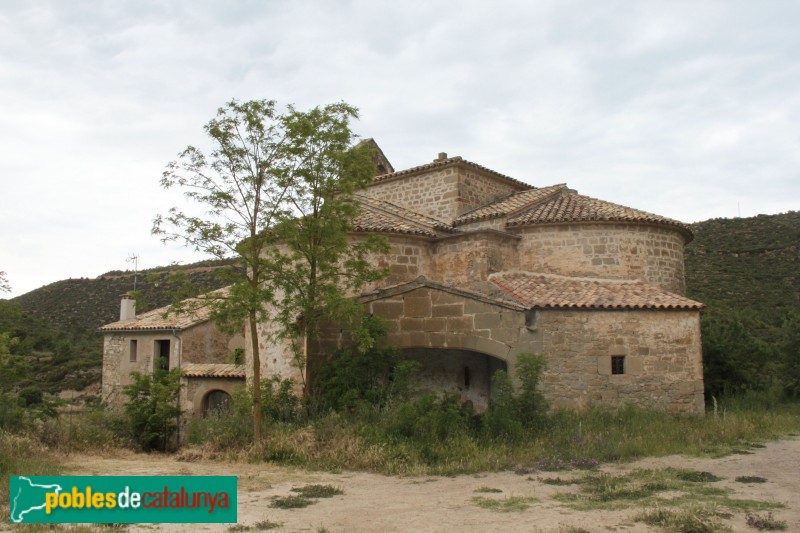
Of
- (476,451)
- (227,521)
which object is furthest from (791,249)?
(227,521)

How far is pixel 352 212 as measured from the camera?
10469mm

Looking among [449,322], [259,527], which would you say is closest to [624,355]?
[449,322]

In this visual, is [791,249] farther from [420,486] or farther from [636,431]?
[420,486]

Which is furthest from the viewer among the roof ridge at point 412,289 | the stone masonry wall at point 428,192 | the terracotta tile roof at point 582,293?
the stone masonry wall at point 428,192

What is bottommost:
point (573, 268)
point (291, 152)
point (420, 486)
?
point (420, 486)

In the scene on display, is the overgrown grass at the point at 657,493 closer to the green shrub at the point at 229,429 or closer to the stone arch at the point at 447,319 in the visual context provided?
the stone arch at the point at 447,319

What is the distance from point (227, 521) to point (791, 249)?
117 ft

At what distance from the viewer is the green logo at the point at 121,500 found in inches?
242

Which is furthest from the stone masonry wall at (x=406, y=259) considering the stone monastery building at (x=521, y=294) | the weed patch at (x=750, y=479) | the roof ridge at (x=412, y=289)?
the weed patch at (x=750, y=479)

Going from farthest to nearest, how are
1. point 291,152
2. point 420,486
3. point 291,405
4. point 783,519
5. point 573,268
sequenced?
point 573,268, point 291,405, point 291,152, point 420,486, point 783,519

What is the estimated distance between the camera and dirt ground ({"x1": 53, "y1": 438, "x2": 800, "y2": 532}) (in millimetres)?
5984

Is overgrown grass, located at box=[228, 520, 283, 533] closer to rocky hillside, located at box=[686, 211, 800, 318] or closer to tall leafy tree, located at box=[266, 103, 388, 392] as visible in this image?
tall leafy tree, located at box=[266, 103, 388, 392]

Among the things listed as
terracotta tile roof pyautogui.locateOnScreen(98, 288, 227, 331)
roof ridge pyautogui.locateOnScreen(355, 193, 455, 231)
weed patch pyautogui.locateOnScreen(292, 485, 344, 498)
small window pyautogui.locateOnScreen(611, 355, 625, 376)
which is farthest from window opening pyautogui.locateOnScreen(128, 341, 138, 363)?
small window pyautogui.locateOnScreen(611, 355, 625, 376)

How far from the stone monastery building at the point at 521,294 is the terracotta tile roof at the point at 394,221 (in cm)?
5
